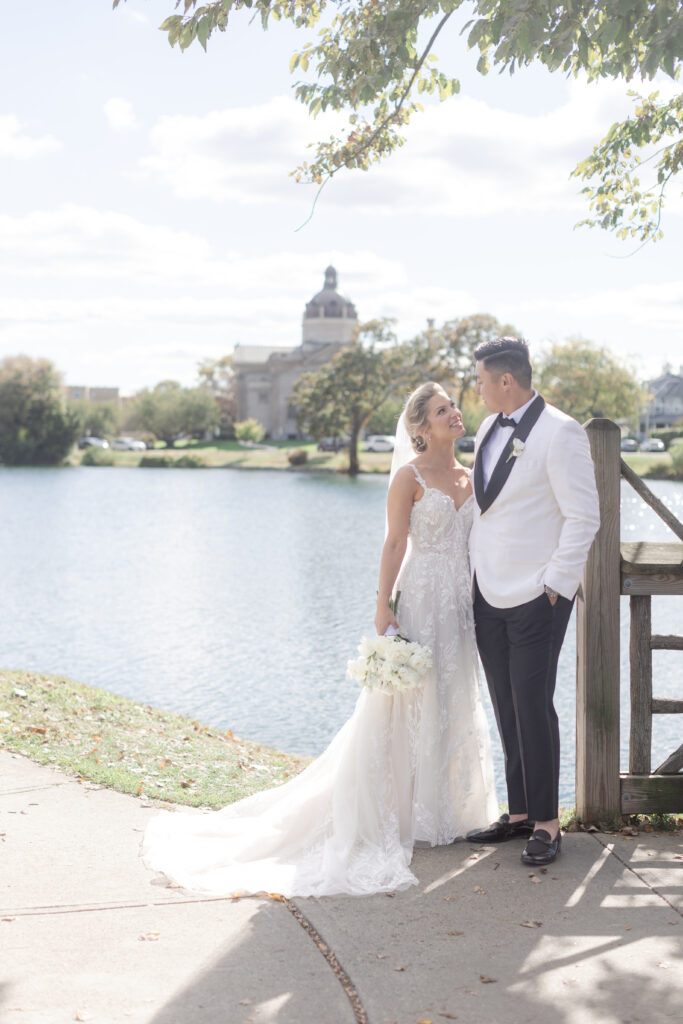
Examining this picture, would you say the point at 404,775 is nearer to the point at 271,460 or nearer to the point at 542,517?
the point at 542,517

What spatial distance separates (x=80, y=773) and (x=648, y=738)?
3294 millimetres

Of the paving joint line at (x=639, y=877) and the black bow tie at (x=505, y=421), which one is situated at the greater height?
the black bow tie at (x=505, y=421)

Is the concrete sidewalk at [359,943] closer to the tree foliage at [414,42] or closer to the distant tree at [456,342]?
the tree foliage at [414,42]

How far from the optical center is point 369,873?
4359 millimetres

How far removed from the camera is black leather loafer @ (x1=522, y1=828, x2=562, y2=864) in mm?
4453

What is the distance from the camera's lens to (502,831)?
4.80m

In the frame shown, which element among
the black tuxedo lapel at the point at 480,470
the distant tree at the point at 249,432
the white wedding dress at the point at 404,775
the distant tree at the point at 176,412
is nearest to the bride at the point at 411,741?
the white wedding dress at the point at 404,775

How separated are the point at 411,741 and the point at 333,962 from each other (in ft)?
4.82

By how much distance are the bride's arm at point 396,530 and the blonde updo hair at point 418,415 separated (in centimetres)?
15

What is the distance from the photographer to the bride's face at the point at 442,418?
15.9 ft

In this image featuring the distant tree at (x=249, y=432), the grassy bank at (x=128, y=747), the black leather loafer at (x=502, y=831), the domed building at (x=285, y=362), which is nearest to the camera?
the black leather loafer at (x=502, y=831)

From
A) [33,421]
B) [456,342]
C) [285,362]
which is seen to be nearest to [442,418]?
[456,342]

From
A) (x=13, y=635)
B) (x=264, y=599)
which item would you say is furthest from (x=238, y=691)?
(x=264, y=599)

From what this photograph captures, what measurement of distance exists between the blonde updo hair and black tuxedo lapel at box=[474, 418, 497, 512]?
0.95ft
